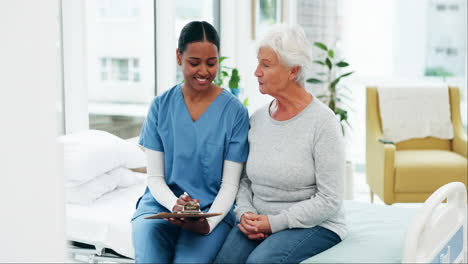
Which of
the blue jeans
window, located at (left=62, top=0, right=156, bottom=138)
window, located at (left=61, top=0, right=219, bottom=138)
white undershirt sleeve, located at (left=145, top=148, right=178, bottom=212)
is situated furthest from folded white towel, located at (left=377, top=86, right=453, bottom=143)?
white undershirt sleeve, located at (left=145, top=148, right=178, bottom=212)

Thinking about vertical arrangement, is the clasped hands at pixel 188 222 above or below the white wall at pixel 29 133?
below

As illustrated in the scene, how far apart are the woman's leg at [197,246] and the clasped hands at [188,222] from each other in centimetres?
3

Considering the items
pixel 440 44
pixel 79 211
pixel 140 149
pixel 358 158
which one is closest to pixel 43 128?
pixel 79 211

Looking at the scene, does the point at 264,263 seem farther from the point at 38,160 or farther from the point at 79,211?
the point at 38,160

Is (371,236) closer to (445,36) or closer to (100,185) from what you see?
(100,185)

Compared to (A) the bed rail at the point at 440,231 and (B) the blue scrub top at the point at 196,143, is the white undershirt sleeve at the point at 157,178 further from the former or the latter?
(A) the bed rail at the point at 440,231

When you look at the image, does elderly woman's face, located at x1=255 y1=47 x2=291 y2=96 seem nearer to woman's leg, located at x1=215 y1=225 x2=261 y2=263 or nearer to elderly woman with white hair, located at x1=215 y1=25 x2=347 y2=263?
elderly woman with white hair, located at x1=215 y1=25 x2=347 y2=263

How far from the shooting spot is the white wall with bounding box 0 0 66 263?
0.30 metres

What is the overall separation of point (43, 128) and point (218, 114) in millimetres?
1315

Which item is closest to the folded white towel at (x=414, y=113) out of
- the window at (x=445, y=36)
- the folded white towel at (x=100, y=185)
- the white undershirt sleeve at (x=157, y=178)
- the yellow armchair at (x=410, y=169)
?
the yellow armchair at (x=410, y=169)

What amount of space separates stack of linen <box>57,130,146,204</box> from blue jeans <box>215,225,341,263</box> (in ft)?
2.63

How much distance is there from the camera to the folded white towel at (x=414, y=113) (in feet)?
12.1

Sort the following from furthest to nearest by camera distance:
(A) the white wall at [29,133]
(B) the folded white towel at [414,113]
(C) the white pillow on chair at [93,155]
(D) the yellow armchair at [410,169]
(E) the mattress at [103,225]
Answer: (B) the folded white towel at [414,113] < (D) the yellow armchair at [410,169] < (C) the white pillow on chair at [93,155] < (E) the mattress at [103,225] < (A) the white wall at [29,133]

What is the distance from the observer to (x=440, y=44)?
A: 6.67 metres
